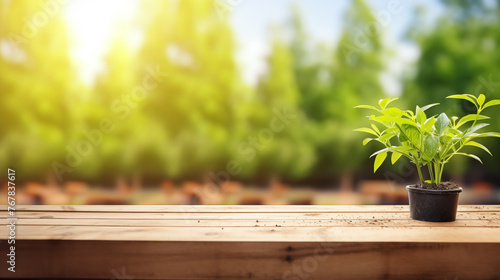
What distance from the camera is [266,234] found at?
3.01 feet

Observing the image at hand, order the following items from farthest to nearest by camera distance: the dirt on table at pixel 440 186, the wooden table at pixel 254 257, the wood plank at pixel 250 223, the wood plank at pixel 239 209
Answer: the wood plank at pixel 239 209, the dirt on table at pixel 440 186, the wood plank at pixel 250 223, the wooden table at pixel 254 257

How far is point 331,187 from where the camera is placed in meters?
2.41

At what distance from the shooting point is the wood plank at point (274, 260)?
0.84 m

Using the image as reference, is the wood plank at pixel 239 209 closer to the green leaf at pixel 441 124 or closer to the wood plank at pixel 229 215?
the wood plank at pixel 229 215

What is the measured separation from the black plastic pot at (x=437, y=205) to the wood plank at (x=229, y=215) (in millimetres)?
74

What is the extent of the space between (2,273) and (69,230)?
17 centimetres

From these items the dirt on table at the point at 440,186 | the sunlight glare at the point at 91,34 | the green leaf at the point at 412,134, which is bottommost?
the dirt on table at the point at 440,186

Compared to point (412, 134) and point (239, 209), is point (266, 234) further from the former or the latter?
point (412, 134)

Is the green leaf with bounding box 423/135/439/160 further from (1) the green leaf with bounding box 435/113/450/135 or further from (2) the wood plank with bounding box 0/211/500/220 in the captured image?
(2) the wood plank with bounding box 0/211/500/220

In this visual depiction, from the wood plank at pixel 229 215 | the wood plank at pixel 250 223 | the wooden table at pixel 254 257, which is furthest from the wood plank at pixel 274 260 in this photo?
the wood plank at pixel 229 215

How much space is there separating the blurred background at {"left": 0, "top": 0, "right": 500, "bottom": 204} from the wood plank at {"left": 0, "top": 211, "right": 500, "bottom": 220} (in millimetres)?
1079

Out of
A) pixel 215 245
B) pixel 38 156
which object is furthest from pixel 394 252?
pixel 38 156

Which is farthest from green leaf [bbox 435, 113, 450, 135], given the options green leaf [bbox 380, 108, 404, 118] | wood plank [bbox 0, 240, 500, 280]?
wood plank [bbox 0, 240, 500, 280]

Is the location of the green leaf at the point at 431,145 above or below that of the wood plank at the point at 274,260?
above
